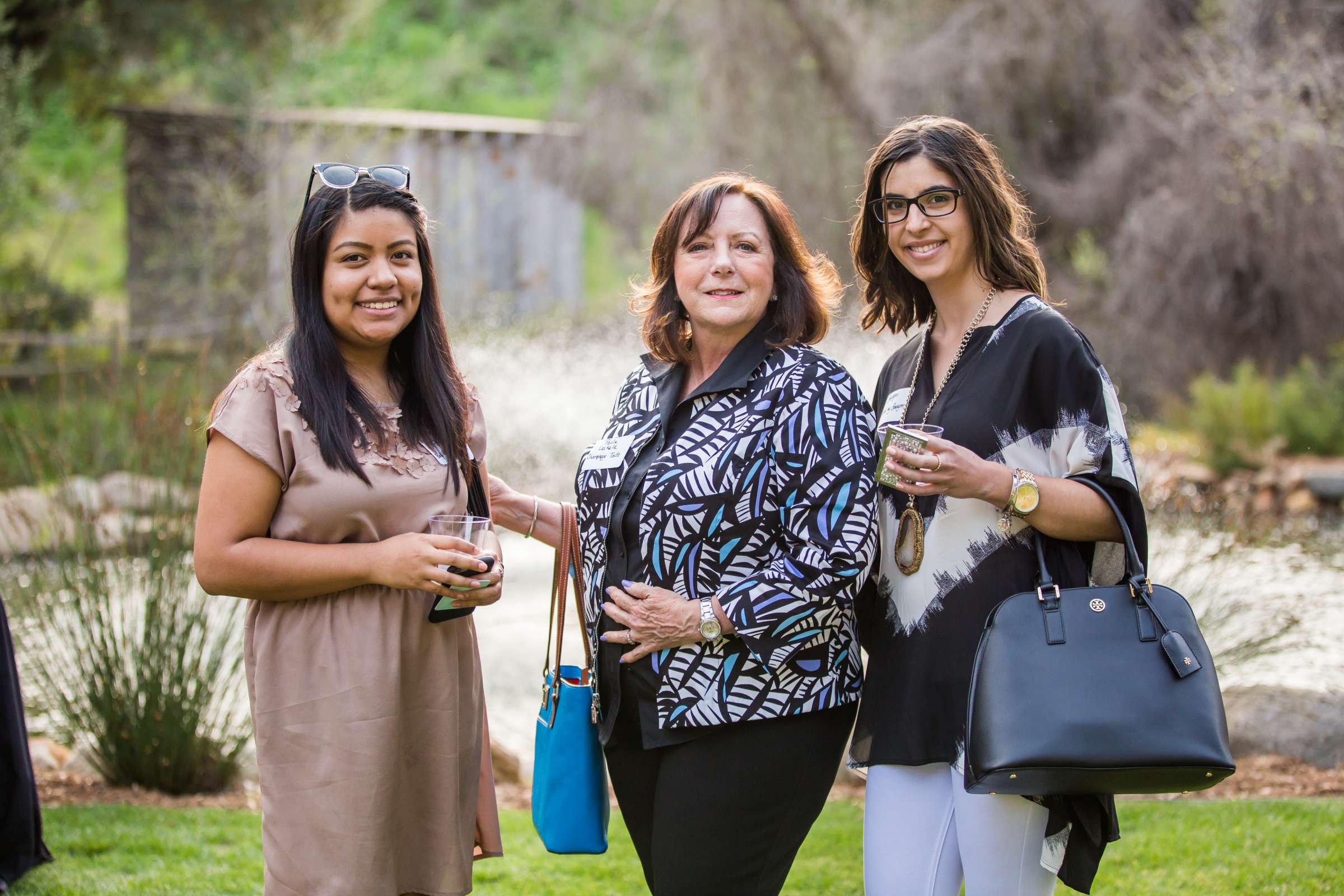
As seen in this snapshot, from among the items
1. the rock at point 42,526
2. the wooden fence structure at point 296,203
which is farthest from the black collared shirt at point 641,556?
the wooden fence structure at point 296,203

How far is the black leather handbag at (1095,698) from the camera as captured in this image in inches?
82.4

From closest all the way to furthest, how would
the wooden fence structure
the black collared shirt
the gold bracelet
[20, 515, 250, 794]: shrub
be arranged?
the black collared shirt
the gold bracelet
[20, 515, 250, 794]: shrub
the wooden fence structure

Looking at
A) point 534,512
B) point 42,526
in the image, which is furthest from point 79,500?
point 534,512

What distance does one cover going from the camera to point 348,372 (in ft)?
7.96

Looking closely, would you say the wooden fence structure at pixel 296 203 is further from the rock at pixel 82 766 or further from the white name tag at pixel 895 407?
the white name tag at pixel 895 407

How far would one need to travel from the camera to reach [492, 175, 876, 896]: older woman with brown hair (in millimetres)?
2307

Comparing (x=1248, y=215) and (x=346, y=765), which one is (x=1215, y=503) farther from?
(x=1248, y=215)

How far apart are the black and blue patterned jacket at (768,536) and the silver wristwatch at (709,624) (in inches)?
1.1

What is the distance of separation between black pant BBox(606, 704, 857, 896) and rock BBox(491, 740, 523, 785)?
9.21 ft

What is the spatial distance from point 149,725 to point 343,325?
291 cm

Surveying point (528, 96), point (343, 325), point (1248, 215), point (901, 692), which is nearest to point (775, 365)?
point (901, 692)

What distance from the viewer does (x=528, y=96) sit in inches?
977

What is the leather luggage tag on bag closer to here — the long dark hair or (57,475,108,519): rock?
the long dark hair

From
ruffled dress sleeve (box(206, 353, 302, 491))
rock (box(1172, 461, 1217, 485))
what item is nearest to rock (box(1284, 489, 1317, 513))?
rock (box(1172, 461, 1217, 485))
